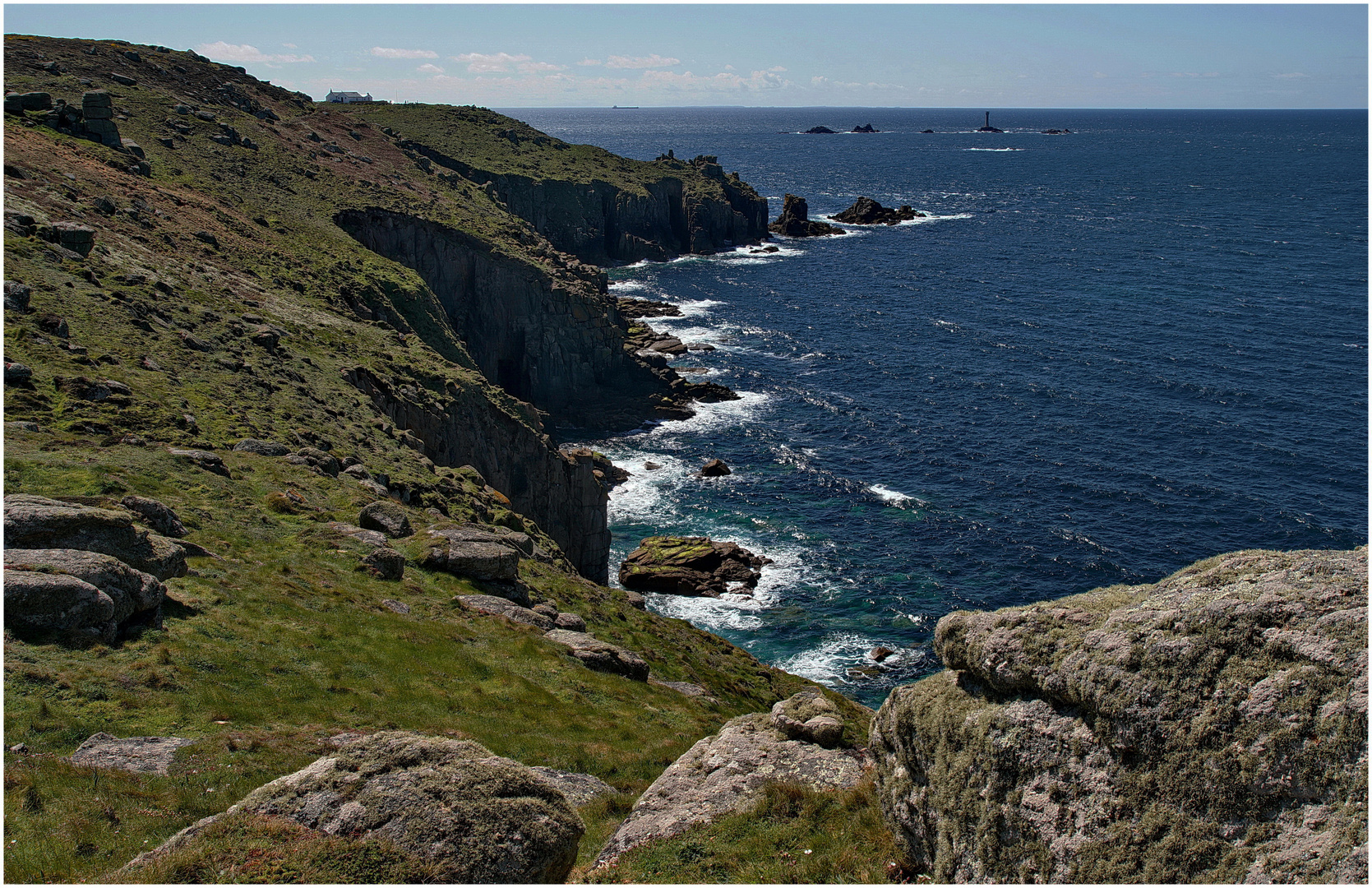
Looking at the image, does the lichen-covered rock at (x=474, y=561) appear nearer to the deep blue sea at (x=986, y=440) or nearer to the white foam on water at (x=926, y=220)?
the deep blue sea at (x=986, y=440)

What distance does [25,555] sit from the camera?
18281 millimetres

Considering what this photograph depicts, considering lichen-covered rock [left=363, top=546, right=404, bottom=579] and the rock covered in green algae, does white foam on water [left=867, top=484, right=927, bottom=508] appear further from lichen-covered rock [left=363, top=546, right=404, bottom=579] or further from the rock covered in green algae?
the rock covered in green algae

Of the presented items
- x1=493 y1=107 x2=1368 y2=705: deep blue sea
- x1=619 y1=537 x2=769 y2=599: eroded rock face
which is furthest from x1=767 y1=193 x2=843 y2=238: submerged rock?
x1=619 y1=537 x2=769 y2=599: eroded rock face

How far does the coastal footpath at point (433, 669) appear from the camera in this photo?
34.3 feet

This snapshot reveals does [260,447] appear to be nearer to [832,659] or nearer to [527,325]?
[832,659]

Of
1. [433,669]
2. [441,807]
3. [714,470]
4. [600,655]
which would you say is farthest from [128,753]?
[714,470]

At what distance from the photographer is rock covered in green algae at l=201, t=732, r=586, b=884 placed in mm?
12062

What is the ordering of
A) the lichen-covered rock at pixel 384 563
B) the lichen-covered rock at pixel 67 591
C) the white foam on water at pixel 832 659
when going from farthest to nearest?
the white foam on water at pixel 832 659, the lichen-covered rock at pixel 384 563, the lichen-covered rock at pixel 67 591

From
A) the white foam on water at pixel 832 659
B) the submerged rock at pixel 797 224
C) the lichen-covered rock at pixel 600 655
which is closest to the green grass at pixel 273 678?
the lichen-covered rock at pixel 600 655

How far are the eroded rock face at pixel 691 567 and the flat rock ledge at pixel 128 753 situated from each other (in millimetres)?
40278

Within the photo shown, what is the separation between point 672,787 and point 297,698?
9.38 meters

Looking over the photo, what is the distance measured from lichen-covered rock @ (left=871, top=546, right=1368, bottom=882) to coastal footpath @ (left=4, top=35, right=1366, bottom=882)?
39mm

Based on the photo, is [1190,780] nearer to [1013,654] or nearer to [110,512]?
[1013,654]

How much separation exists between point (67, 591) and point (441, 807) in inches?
445
